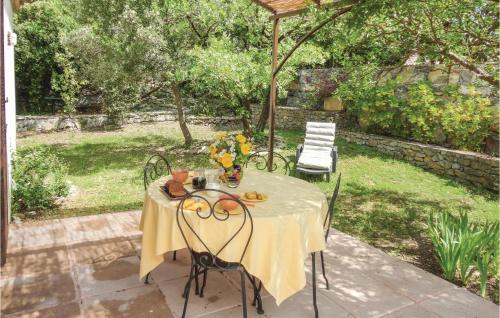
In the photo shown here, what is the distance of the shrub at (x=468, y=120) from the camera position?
737 cm

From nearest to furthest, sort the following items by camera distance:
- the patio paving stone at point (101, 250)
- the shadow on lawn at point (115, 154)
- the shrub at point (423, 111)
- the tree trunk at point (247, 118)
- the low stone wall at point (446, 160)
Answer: the patio paving stone at point (101, 250) < the low stone wall at point (446, 160) < the shadow on lawn at point (115, 154) < the shrub at point (423, 111) < the tree trunk at point (247, 118)

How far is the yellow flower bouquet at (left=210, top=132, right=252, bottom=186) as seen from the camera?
3.12 meters

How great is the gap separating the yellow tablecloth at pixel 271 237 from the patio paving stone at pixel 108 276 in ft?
1.68

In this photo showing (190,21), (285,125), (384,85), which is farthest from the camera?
(285,125)

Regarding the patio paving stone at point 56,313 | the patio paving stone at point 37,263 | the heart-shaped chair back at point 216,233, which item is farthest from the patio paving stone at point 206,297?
the patio paving stone at point 37,263

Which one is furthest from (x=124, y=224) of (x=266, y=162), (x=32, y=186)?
(x=266, y=162)

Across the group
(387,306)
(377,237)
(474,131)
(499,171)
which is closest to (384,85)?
(474,131)

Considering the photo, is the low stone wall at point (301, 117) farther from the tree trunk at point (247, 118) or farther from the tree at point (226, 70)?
the tree at point (226, 70)

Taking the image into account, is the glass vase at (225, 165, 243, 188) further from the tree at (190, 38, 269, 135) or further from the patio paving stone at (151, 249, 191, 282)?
the tree at (190, 38, 269, 135)

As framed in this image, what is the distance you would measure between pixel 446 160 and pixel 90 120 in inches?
417

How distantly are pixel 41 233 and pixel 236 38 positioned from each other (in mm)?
6754

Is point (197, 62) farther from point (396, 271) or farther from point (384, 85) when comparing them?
point (396, 271)

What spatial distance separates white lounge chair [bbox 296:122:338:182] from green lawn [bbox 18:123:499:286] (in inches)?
11.8

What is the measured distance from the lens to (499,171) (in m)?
6.73
